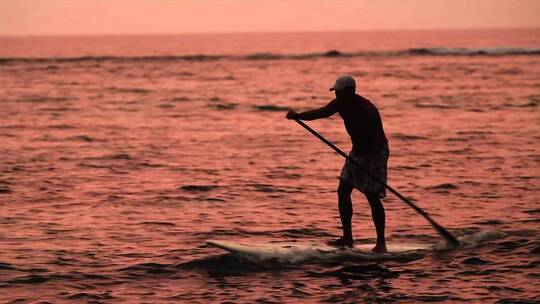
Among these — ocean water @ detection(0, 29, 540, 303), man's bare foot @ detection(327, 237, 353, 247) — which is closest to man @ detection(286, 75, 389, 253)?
man's bare foot @ detection(327, 237, 353, 247)

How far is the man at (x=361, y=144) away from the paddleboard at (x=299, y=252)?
1.25 ft

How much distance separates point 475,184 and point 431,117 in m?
15.2

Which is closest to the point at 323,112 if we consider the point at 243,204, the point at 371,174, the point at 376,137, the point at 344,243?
the point at 376,137

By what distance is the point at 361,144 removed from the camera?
10.2 metres

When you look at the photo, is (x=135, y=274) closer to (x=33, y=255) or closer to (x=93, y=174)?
(x=33, y=255)

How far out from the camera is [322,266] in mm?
10438

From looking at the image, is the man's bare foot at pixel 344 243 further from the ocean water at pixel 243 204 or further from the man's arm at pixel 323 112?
the man's arm at pixel 323 112

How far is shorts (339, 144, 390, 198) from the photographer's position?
10.1 metres

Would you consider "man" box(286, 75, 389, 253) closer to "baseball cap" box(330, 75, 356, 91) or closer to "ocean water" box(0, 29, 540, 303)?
"baseball cap" box(330, 75, 356, 91)

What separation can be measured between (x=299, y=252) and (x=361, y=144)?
1536 millimetres

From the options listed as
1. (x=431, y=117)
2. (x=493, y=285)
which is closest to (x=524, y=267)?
(x=493, y=285)

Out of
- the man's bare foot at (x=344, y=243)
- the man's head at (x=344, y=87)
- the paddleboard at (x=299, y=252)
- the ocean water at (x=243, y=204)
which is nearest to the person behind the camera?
the ocean water at (x=243, y=204)

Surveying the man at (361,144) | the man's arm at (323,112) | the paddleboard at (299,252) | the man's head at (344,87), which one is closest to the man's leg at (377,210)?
the man at (361,144)

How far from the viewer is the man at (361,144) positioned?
9977 mm
